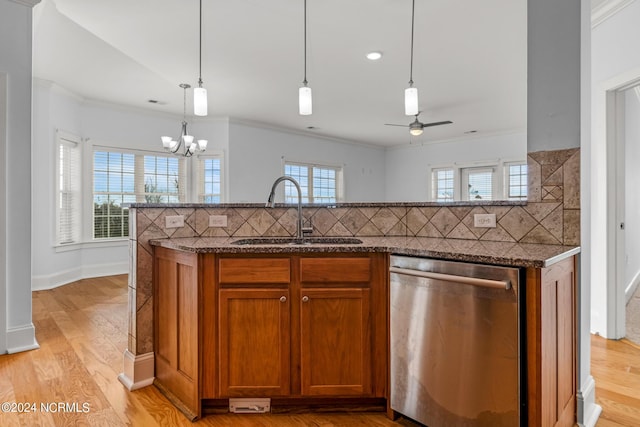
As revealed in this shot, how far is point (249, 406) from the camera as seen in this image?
2.04m

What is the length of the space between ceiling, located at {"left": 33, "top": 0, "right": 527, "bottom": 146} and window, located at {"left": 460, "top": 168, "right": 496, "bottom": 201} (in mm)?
2303

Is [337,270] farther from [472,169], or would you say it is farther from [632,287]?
[472,169]

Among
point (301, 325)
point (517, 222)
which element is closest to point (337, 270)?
point (301, 325)

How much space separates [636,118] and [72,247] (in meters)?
8.00

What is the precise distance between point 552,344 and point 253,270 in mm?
1425

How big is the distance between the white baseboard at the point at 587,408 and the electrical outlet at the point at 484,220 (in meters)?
0.95

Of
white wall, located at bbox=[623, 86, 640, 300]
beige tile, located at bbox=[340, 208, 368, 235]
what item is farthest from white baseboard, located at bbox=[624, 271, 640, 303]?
beige tile, located at bbox=[340, 208, 368, 235]

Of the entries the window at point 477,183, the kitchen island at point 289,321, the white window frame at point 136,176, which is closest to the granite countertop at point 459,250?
the kitchen island at point 289,321

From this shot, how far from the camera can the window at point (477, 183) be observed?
27.9 feet

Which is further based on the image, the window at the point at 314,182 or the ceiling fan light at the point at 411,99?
the window at the point at 314,182

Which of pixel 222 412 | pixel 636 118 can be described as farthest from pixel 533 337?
pixel 636 118

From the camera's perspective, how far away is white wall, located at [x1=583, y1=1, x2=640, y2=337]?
2.99m

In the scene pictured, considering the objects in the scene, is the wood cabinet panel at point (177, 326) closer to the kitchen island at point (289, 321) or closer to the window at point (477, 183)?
the kitchen island at point (289, 321)

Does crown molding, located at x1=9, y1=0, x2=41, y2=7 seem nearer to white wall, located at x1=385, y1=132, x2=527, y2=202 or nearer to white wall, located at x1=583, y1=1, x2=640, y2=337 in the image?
white wall, located at x1=583, y1=1, x2=640, y2=337
